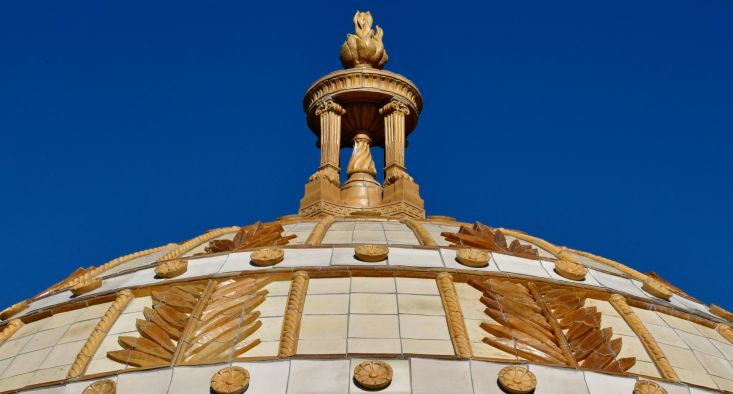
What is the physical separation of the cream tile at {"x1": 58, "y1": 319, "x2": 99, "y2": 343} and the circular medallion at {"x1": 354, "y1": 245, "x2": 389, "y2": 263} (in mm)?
5056

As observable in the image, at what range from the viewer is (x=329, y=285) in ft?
72.4

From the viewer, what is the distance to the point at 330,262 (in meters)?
23.2

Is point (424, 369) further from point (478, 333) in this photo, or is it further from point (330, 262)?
point (330, 262)

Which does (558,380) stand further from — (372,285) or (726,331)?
(726,331)

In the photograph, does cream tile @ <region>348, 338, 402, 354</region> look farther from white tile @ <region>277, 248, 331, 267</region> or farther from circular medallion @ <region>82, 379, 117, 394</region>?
white tile @ <region>277, 248, 331, 267</region>

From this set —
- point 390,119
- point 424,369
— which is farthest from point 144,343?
point 390,119

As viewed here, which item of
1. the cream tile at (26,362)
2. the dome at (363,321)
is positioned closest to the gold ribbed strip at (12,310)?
the dome at (363,321)

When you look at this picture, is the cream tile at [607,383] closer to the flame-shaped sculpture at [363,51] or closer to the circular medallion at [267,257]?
the circular medallion at [267,257]

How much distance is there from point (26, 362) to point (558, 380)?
915cm

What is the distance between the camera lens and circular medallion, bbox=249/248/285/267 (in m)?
23.1

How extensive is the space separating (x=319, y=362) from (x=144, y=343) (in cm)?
320

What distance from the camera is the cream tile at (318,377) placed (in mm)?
17719

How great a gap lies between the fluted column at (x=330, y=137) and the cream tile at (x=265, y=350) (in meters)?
16.3

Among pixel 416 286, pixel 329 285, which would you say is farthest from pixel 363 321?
pixel 416 286
